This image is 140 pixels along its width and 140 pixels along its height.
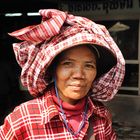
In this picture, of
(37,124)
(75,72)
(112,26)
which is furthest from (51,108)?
(112,26)

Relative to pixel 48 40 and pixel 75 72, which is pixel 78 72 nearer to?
pixel 75 72

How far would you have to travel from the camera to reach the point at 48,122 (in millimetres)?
1494

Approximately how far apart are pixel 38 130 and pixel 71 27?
48 cm

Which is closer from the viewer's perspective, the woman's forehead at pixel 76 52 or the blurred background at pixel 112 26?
the woman's forehead at pixel 76 52

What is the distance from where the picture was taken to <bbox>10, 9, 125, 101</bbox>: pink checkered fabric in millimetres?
1449

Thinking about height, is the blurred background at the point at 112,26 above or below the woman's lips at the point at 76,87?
below

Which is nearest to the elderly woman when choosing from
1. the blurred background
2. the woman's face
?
the woman's face

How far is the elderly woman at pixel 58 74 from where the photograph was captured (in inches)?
57.6

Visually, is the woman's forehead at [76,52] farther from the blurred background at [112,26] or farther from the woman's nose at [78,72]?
the blurred background at [112,26]

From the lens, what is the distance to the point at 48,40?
1493 mm

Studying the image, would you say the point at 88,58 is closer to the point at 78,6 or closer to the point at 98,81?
the point at 98,81

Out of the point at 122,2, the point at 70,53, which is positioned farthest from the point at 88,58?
the point at 122,2

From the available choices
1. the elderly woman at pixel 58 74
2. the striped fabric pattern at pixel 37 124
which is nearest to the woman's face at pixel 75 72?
the elderly woman at pixel 58 74

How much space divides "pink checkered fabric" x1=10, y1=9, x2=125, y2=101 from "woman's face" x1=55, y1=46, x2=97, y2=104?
72mm
